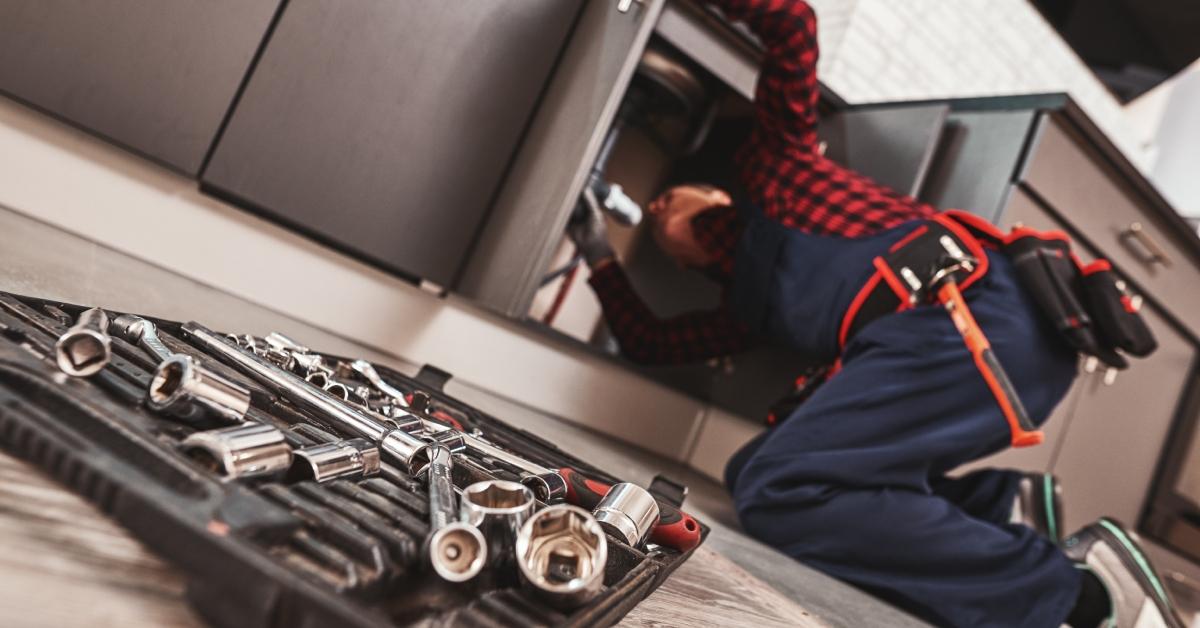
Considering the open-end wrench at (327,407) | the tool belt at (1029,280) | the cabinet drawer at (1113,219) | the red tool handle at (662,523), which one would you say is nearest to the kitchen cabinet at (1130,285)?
the cabinet drawer at (1113,219)

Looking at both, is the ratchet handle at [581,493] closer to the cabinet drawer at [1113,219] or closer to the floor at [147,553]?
the floor at [147,553]

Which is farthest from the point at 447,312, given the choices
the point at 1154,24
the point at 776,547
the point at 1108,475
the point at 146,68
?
the point at 1154,24

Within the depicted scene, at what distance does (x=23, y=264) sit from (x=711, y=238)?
3.81 ft

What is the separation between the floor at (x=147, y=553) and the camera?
0.24 metres

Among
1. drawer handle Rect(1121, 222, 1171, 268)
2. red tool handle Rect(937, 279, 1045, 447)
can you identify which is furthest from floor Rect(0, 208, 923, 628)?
drawer handle Rect(1121, 222, 1171, 268)

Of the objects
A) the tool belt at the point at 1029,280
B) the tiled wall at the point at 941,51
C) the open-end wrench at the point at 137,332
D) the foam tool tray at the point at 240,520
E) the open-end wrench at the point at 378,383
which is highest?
the tiled wall at the point at 941,51

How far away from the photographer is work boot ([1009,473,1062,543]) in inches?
56.3

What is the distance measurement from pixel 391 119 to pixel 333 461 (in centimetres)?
90

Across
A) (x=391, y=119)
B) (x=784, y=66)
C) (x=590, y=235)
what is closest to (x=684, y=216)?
(x=590, y=235)

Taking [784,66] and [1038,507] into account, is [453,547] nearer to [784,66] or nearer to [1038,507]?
[784,66]

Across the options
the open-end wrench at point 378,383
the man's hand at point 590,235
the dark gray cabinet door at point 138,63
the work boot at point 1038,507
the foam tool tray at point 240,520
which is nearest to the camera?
the foam tool tray at point 240,520

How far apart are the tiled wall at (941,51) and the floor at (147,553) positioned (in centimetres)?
145

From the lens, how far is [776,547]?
110 cm

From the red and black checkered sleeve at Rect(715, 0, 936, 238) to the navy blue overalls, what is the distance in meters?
0.10
